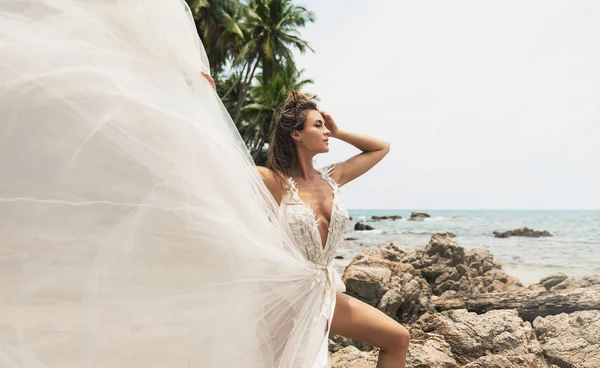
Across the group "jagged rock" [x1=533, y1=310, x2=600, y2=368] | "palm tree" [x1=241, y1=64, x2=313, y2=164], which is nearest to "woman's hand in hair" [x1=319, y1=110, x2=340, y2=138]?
"jagged rock" [x1=533, y1=310, x2=600, y2=368]

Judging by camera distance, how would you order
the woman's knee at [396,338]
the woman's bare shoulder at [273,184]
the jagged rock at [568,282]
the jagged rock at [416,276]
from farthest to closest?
the jagged rock at [568,282], the jagged rock at [416,276], the woman's bare shoulder at [273,184], the woman's knee at [396,338]

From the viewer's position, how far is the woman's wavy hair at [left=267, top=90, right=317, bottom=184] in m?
3.10

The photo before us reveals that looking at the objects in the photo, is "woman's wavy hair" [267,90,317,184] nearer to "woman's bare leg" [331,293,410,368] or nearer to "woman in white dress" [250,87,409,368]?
"woman in white dress" [250,87,409,368]

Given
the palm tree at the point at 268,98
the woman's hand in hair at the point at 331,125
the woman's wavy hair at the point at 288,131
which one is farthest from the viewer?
the palm tree at the point at 268,98

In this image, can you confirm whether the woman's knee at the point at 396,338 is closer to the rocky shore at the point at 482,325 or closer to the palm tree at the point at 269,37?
the rocky shore at the point at 482,325

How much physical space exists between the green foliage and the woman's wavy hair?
20423mm

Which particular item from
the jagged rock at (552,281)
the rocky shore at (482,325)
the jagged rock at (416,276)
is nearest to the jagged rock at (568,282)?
the jagged rock at (552,281)

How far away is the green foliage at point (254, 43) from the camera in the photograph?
2373 centimetres

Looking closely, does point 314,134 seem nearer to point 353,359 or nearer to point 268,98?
point 353,359

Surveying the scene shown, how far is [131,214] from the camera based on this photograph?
217 cm

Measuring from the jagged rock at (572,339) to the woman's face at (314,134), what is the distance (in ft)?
8.24

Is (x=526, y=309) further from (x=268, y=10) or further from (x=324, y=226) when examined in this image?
(x=268, y=10)

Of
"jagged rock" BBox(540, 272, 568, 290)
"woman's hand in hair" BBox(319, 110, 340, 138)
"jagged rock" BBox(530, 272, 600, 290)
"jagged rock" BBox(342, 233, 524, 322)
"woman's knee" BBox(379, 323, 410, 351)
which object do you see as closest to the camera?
"woman's knee" BBox(379, 323, 410, 351)

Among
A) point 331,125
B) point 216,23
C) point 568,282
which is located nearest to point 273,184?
point 331,125
